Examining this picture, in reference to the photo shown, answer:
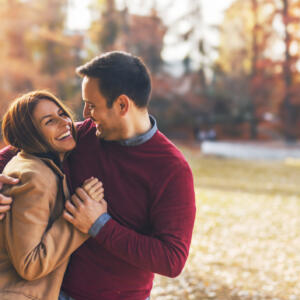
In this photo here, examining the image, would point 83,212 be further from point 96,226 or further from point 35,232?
point 35,232

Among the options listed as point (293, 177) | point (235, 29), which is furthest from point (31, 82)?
point (235, 29)

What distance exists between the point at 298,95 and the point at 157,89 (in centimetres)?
1015

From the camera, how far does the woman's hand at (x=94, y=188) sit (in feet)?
6.70

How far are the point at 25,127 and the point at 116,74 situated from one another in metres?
0.52

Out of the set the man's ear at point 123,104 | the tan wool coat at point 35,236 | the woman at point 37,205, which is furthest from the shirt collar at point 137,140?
the tan wool coat at point 35,236

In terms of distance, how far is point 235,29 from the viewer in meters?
40.7

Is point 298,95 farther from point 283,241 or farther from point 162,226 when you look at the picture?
point 162,226

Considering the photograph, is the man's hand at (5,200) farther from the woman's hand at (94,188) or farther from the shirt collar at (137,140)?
the shirt collar at (137,140)

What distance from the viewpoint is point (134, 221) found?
2.09 meters

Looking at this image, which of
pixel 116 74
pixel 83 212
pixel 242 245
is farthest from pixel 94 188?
pixel 242 245

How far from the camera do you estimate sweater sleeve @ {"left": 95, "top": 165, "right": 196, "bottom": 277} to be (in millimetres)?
1960

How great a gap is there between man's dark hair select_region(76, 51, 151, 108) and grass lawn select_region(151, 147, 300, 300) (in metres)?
4.19

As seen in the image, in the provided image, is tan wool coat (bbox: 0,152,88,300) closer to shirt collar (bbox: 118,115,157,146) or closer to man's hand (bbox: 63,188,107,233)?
man's hand (bbox: 63,188,107,233)

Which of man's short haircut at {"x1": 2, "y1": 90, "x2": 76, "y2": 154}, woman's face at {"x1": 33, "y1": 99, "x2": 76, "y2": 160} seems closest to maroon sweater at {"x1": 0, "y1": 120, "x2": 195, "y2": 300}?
woman's face at {"x1": 33, "y1": 99, "x2": 76, "y2": 160}
